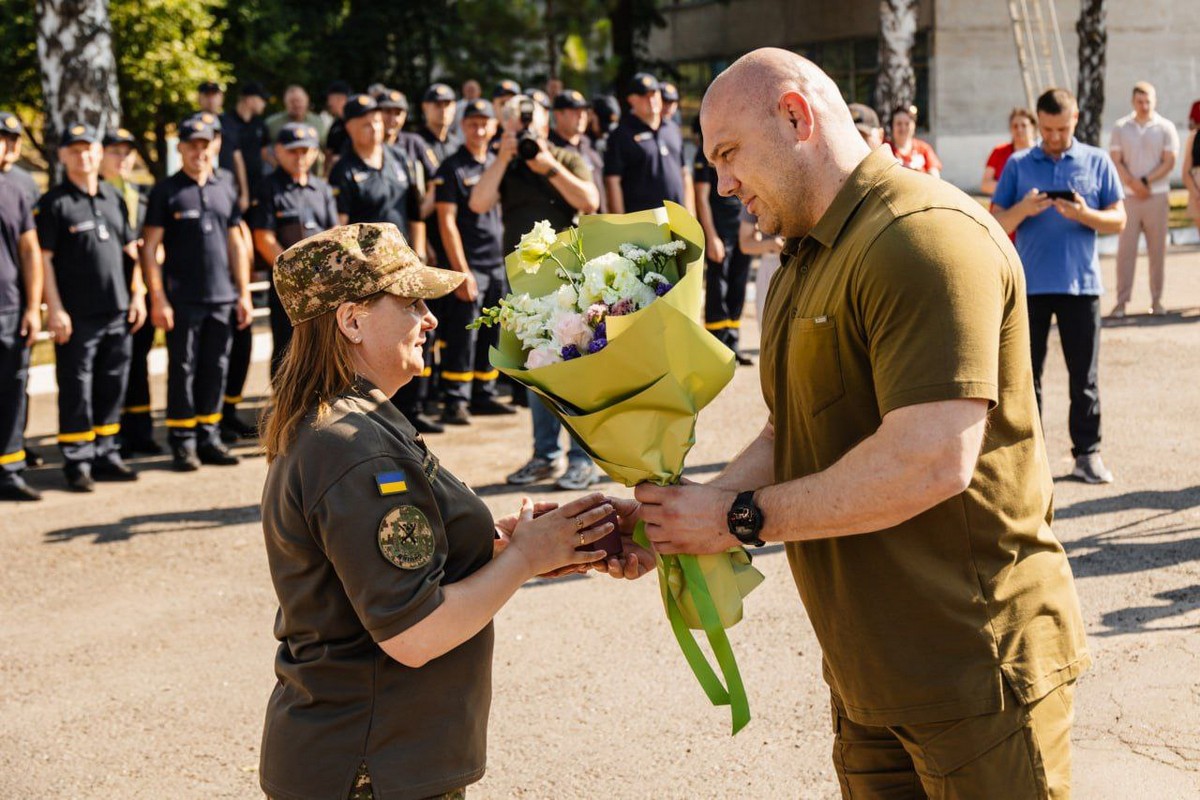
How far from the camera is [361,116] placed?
33.3 feet

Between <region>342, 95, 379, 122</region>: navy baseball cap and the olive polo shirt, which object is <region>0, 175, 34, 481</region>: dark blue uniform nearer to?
<region>342, 95, 379, 122</region>: navy baseball cap

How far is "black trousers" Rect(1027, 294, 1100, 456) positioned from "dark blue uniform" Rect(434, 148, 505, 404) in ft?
14.3

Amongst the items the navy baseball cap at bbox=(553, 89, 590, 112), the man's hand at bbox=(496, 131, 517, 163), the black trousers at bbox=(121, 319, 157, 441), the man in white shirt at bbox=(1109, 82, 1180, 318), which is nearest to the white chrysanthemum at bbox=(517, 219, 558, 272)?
the man's hand at bbox=(496, 131, 517, 163)

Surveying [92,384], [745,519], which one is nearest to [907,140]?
[92,384]

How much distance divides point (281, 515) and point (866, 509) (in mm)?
1221

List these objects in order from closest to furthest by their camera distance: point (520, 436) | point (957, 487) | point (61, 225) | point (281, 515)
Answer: point (957, 487) < point (281, 515) < point (61, 225) < point (520, 436)

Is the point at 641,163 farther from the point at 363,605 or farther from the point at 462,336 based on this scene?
the point at 363,605

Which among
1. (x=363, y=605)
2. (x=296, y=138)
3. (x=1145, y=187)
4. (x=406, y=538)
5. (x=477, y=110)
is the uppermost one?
(x=477, y=110)

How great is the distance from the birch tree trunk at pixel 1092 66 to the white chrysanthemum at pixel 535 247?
18.2 metres

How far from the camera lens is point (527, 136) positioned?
9.17 metres

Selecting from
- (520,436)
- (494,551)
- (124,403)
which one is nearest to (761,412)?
(520,436)

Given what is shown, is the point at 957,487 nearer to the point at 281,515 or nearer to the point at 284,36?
the point at 281,515

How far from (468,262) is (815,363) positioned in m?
8.17

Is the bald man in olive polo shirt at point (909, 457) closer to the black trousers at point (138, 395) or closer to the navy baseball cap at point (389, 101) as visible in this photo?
the black trousers at point (138, 395)
